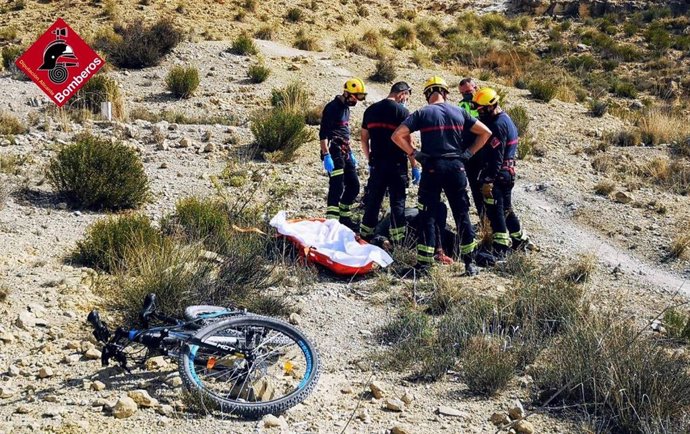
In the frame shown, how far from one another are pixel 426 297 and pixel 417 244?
Answer: 1.03m

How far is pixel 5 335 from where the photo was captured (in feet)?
21.3

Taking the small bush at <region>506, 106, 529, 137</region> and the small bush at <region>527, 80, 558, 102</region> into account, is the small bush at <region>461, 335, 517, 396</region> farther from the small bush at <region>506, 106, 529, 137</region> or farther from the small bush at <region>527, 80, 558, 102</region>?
the small bush at <region>527, 80, 558, 102</region>

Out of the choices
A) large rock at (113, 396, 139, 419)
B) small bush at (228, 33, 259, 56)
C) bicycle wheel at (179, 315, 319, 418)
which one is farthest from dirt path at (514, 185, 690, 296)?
small bush at (228, 33, 259, 56)

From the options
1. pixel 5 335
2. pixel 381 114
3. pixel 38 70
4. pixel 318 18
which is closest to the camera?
pixel 5 335

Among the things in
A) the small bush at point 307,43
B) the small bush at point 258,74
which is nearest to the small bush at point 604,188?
the small bush at point 258,74

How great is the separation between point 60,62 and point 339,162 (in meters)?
5.14

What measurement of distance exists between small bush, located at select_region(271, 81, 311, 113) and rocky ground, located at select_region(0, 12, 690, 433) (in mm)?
555

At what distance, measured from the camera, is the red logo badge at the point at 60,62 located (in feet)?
39.7

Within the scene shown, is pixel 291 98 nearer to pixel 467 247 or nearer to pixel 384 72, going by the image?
pixel 384 72

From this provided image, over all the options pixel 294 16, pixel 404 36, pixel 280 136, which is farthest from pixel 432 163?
pixel 404 36

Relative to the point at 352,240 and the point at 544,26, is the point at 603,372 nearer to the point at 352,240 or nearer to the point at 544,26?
the point at 352,240

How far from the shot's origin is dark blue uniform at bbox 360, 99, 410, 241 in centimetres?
959

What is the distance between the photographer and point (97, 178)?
33.8 feet

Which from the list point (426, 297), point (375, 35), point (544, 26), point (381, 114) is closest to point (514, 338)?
point (426, 297)
